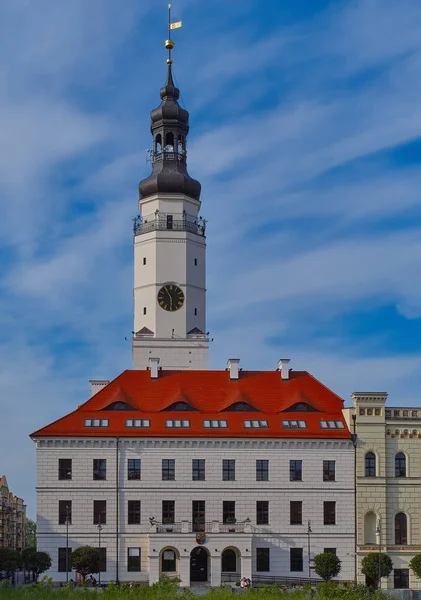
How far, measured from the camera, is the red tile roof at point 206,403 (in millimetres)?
74688

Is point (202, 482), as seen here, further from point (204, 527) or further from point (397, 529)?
point (397, 529)

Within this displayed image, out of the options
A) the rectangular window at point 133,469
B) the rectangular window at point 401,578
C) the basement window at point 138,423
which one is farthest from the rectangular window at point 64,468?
the rectangular window at point 401,578

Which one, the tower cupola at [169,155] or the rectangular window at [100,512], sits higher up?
the tower cupola at [169,155]

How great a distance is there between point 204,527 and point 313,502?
7659 millimetres

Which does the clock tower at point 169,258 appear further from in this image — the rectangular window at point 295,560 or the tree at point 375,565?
the tree at point 375,565

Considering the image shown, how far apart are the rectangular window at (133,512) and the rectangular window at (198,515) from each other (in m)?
3.75

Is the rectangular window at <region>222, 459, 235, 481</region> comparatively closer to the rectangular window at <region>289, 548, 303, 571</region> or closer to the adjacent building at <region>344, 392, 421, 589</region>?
the rectangular window at <region>289, 548, 303, 571</region>

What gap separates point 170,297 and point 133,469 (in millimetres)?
19457

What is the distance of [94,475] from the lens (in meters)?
73.7

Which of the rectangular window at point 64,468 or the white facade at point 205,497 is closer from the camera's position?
the white facade at point 205,497

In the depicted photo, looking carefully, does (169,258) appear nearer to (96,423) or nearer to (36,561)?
(96,423)

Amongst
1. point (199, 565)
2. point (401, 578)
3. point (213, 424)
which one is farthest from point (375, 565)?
point (213, 424)

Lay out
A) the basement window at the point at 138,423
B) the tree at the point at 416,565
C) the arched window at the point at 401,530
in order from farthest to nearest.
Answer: the basement window at the point at 138,423 < the arched window at the point at 401,530 < the tree at the point at 416,565


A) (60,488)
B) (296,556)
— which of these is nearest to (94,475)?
(60,488)
